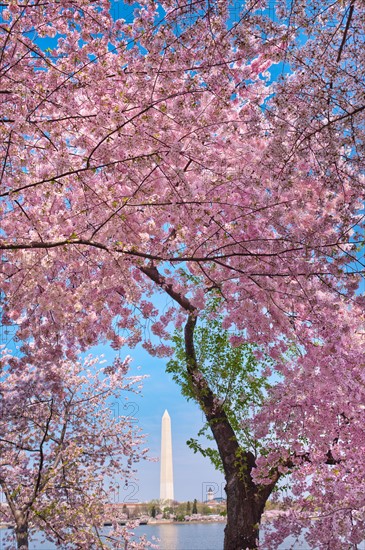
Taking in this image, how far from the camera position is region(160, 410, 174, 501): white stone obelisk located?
38.8 metres

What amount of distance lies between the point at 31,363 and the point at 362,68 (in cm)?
528

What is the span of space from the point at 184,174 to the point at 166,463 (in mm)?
42134

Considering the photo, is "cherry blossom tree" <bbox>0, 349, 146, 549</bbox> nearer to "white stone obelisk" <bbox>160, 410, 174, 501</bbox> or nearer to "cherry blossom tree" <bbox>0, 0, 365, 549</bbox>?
"cherry blossom tree" <bbox>0, 0, 365, 549</bbox>

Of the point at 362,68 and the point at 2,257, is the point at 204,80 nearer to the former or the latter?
the point at 362,68

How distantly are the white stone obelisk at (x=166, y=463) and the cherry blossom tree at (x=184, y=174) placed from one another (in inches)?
1250

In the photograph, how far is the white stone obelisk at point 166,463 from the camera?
38.8m

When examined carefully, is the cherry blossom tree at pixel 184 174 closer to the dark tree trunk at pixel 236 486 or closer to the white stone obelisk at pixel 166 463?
the dark tree trunk at pixel 236 486

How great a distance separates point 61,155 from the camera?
4.55 meters

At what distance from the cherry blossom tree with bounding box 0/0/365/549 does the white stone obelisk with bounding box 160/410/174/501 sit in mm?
31741

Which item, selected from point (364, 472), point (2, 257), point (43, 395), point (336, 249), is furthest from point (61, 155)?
point (43, 395)

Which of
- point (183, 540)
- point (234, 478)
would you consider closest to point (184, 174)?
point (234, 478)

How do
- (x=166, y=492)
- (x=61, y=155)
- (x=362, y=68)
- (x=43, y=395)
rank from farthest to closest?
A: (x=166, y=492), (x=43, y=395), (x=61, y=155), (x=362, y=68)

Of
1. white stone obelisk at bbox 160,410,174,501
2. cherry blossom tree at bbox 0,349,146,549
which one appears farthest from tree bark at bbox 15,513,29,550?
white stone obelisk at bbox 160,410,174,501

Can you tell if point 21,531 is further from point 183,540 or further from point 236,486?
point 183,540
